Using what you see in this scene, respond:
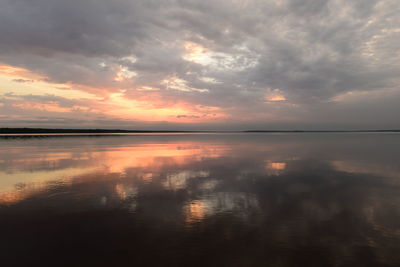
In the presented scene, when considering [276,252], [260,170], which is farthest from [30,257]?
[260,170]

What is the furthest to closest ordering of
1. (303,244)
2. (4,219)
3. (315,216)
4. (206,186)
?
1. (206,186)
2. (315,216)
3. (4,219)
4. (303,244)

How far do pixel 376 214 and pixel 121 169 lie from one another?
21.6 metres

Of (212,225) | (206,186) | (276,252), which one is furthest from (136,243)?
(206,186)

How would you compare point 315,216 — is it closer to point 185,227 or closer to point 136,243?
point 185,227

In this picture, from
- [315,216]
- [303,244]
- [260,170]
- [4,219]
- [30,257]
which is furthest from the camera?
[260,170]

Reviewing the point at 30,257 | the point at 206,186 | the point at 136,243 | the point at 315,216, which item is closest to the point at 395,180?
the point at 315,216

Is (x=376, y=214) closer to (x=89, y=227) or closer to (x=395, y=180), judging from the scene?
(x=395, y=180)

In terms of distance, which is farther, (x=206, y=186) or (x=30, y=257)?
(x=206, y=186)

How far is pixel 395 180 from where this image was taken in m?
19.9

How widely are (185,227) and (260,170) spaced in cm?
1583

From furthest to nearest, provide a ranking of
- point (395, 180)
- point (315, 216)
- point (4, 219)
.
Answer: point (395, 180) → point (315, 216) → point (4, 219)

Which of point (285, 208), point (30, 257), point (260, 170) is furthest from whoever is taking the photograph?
point (260, 170)

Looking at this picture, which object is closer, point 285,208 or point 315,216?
point 315,216

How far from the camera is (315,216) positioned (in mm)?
11734
